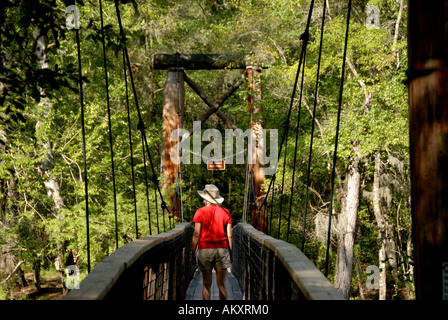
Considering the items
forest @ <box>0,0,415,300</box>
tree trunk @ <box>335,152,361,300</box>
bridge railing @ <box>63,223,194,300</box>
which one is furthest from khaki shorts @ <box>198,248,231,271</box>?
tree trunk @ <box>335,152,361,300</box>

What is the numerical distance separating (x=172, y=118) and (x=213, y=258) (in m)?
5.41

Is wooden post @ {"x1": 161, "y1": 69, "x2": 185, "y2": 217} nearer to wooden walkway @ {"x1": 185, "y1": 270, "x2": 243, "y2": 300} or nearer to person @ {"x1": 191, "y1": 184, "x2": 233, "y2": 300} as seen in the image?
wooden walkway @ {"x1": 185, "y1": 270, "x2": 243, "y2": 300}

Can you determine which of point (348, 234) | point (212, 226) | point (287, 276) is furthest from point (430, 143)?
point (348, 234)

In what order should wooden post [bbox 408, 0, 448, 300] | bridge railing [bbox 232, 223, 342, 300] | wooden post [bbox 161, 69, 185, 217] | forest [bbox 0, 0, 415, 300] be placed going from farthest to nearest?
wooden post [bbox 161, 69, 185, 217], forest [bbox 0, 0, 415, 300], bridge railing [bbox 232, 223, 342, 300], wooden post [bbox 408, 0, 448, 300]

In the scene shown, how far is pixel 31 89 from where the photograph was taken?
2449 millimetres

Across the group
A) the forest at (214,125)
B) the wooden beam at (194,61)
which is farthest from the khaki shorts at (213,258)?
the wooden beam at (194,61)

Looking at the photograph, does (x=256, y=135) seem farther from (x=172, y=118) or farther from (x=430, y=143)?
(x=430, y=143)

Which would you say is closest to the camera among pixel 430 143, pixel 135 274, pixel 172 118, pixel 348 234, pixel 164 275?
pixel 430 143

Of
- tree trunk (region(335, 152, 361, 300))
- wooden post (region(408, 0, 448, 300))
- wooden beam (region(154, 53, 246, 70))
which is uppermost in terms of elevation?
wooden beam (region(154, 53, 246, 70))

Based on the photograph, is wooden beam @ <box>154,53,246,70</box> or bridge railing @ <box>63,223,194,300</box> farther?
wooden beam @ <box>154,53,246,70</box>

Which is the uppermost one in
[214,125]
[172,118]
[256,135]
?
[214,125]

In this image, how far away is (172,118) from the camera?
30.0 ft

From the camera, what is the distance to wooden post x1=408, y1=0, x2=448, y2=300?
110 cm

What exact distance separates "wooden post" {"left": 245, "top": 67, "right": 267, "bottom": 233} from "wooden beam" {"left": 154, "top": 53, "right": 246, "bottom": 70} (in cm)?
28
